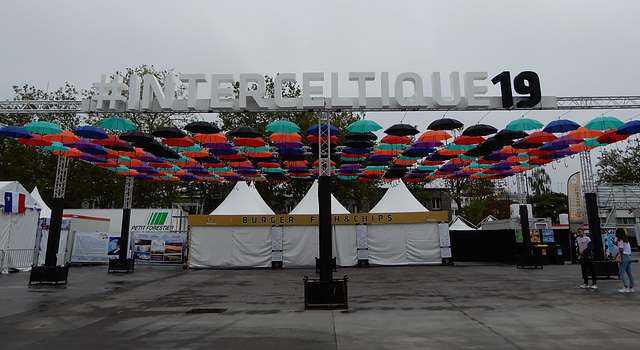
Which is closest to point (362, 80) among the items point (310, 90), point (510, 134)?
point (310, 90)

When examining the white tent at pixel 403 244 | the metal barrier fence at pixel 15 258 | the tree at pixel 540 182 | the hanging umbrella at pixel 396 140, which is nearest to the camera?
the hanging umbrella at pixel 396 140

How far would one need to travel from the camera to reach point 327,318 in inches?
312

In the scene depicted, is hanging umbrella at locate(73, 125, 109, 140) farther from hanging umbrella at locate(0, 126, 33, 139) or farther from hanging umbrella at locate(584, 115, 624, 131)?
hanging umbrella at locate(584, 115, 624, 131)

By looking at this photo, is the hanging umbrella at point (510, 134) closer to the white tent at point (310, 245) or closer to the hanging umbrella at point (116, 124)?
the white tent at point (310, 245)

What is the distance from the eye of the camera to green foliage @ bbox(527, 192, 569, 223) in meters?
62.2

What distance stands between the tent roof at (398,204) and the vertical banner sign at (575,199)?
9436 mm

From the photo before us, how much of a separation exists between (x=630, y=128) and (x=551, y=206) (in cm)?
5720

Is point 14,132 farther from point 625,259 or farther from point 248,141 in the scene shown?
point 625,259

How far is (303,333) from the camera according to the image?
667cm

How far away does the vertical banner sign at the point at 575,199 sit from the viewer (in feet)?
80.4

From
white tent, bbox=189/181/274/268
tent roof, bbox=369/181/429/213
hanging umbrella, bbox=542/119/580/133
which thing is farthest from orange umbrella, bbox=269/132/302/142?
tent roof, bbox=369/181/429/213

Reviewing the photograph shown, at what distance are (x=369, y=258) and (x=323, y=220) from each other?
1349 cm

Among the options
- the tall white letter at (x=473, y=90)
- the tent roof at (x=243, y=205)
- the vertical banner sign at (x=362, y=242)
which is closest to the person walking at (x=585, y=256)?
the tall white letter at (x=473, y=90)

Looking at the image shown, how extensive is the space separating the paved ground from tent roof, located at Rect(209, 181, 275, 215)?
10.1m
